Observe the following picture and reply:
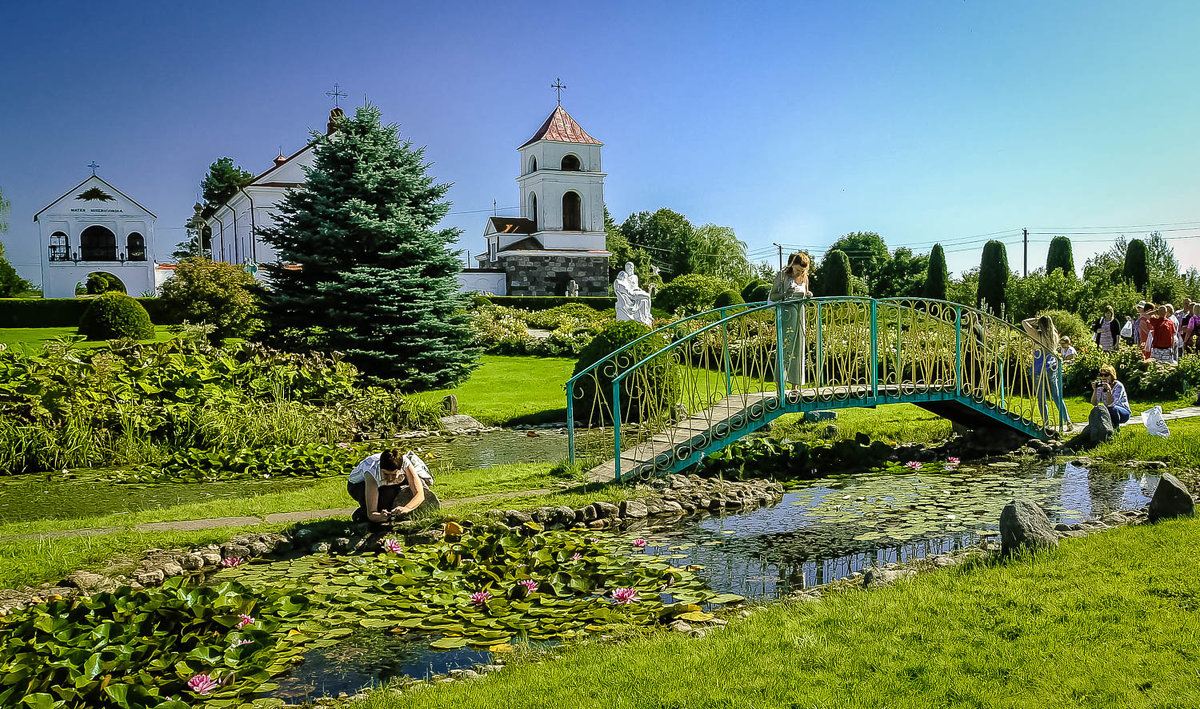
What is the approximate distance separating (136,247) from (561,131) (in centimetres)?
2668

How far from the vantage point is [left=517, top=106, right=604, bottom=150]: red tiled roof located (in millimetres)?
48219

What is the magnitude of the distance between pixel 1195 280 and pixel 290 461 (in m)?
35.8

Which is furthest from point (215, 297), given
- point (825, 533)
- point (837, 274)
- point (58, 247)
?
point (58, 247)

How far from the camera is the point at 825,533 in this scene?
7.48m

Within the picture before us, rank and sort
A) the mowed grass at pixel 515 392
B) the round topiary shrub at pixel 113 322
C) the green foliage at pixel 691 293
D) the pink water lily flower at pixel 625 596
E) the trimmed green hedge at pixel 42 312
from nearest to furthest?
1. the pink water lily flower at pixel 625 596
2. the mowed grass at pixel 515 392
3. the round topiary shrub at pixel 113 322
4. the trimmed green hedge at pixel 42 312
5. the green foliage at pixel 691 293

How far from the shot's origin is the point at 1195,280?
33.6 m

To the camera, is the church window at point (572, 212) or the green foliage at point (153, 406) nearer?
the green foliage at point (153, 406)

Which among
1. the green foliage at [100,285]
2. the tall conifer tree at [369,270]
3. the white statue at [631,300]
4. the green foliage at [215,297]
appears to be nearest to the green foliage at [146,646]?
the tall conifer tree at [369,270]

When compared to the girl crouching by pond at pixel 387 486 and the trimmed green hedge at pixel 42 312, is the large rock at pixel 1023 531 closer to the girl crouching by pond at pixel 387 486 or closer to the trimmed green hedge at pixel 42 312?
the girl crouching by pond at pixel 387 486

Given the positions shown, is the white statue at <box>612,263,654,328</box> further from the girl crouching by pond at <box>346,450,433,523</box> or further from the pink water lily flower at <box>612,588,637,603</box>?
the pink water lily flower at <box>612,588,637,603</box>

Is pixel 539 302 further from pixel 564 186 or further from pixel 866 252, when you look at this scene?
pixel 866 252

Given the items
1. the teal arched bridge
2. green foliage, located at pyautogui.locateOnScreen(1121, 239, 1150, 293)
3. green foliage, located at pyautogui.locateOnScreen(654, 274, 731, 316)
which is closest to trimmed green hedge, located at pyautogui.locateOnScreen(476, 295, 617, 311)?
green foliage, located at pyautogui.locateOnScreen(654, 274, 731, 316)

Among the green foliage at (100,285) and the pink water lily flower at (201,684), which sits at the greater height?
the green foliage at (100,285)

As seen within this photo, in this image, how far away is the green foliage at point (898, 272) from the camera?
63.5 meters
